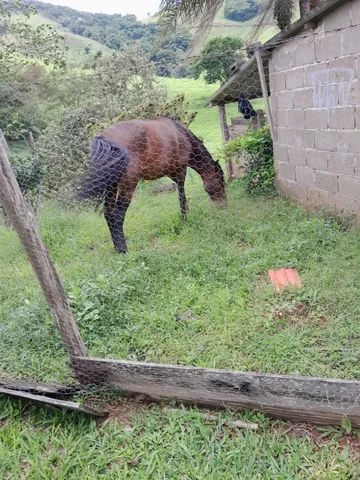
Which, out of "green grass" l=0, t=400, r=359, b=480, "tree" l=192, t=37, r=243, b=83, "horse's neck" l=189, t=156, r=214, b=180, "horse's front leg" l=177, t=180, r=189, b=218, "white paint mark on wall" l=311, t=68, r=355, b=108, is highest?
"tree" l=192, t=37, r=243, b=83

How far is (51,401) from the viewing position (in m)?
2.06

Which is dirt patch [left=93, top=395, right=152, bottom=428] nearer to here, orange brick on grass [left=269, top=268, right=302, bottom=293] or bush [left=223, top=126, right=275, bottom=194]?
orange brick on grass [left=269, top=268, right=302, bottom=293]

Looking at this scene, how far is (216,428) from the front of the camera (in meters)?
1.94

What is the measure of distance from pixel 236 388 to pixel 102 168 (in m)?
2.44

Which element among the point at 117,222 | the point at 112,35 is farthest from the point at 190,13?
the point at 112,35

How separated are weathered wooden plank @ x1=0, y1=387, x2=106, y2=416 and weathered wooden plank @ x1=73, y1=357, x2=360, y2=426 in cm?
19

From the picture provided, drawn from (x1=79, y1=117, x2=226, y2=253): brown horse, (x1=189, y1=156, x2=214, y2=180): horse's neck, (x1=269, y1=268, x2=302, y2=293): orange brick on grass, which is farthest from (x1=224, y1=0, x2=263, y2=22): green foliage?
(x1=269, y1=268, x2=302, y2=293): orange brick on grass

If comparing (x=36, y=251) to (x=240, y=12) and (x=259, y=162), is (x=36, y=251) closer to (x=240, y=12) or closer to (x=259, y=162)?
(x=259, y=162)

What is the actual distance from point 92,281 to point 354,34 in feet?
9.84

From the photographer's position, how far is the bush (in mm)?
5543

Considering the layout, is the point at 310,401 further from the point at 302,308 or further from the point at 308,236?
the point at 308,236

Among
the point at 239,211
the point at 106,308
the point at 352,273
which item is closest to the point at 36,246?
the point at 106,308

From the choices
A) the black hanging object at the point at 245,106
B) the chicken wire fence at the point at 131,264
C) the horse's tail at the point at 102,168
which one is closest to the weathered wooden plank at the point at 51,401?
the chicken wire fence at the point at 131,264

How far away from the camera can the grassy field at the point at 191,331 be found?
70.9 inches
